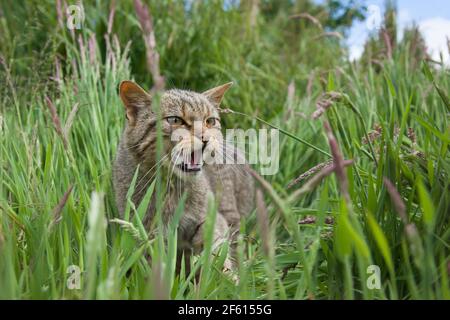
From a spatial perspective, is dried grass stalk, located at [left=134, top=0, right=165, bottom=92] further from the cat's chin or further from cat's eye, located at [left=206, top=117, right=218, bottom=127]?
cat's eye, located at [left=206, top=117, right=218, bottom=127]

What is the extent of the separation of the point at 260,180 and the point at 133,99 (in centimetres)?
132

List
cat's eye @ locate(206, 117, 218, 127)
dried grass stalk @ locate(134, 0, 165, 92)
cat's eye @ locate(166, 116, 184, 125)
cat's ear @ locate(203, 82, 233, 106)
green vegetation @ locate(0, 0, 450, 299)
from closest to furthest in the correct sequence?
dried grass stalk @ locate(134, 0, 165, 92), green vegetation @ locate(0, 0, 450, 299), cat's eye @ locate(166, 116, 184, 125), cat's eye @ locate(206, 117, 218, 127), cat's ear @ locate(203, 82, 233, 106)

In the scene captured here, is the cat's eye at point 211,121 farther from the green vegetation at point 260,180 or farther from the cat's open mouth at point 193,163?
the green vegetation at point 260,180

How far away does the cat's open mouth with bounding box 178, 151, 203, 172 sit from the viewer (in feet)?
6.70

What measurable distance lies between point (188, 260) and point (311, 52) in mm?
3645

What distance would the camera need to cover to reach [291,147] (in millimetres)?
3211

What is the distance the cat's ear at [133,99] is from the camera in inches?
83.4

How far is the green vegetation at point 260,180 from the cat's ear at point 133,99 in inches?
9.2

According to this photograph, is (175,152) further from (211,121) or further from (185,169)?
(211,121)
